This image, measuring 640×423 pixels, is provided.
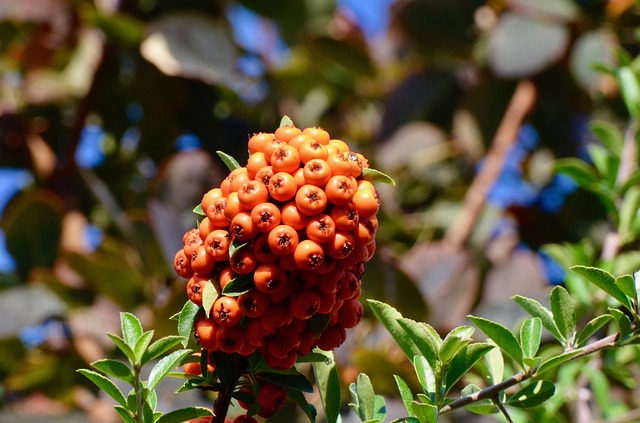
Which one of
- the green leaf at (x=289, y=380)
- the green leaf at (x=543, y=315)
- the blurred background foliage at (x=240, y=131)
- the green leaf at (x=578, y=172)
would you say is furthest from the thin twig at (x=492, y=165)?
the green leaf at (x=289, y=380)

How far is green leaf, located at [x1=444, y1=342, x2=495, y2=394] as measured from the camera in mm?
688

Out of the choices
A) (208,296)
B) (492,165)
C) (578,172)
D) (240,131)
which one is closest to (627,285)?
(208,296)

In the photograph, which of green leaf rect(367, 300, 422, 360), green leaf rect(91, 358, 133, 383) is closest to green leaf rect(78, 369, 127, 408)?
green leaf rect(91, 358, 133, 383)

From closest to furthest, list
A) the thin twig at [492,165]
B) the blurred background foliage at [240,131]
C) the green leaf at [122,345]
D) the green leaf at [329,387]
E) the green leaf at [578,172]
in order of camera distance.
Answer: the green leaf at [122,345], the green leaf at [329,387], the green leaf at [578,172], the blurred background foliage at [240,131], the thin twig at [492,165]

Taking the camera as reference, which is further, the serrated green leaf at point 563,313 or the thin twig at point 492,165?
the thin twig at point 492,165

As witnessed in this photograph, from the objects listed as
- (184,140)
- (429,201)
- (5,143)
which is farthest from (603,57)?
(5,143)

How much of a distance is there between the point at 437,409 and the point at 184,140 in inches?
65.7

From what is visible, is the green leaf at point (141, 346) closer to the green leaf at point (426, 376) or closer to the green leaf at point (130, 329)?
the green leaf at point (130, 329)

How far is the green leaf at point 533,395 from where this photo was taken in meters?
0.73

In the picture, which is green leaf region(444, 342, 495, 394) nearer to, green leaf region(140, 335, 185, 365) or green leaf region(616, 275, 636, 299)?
green leaf region(616, 275, 636, 299)

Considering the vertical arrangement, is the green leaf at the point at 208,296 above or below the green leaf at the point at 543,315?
above

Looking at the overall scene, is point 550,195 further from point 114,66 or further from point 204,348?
point 204,348

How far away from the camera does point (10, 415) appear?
1463mm

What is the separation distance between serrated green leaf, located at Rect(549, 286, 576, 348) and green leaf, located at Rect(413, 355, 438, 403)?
13 cm
